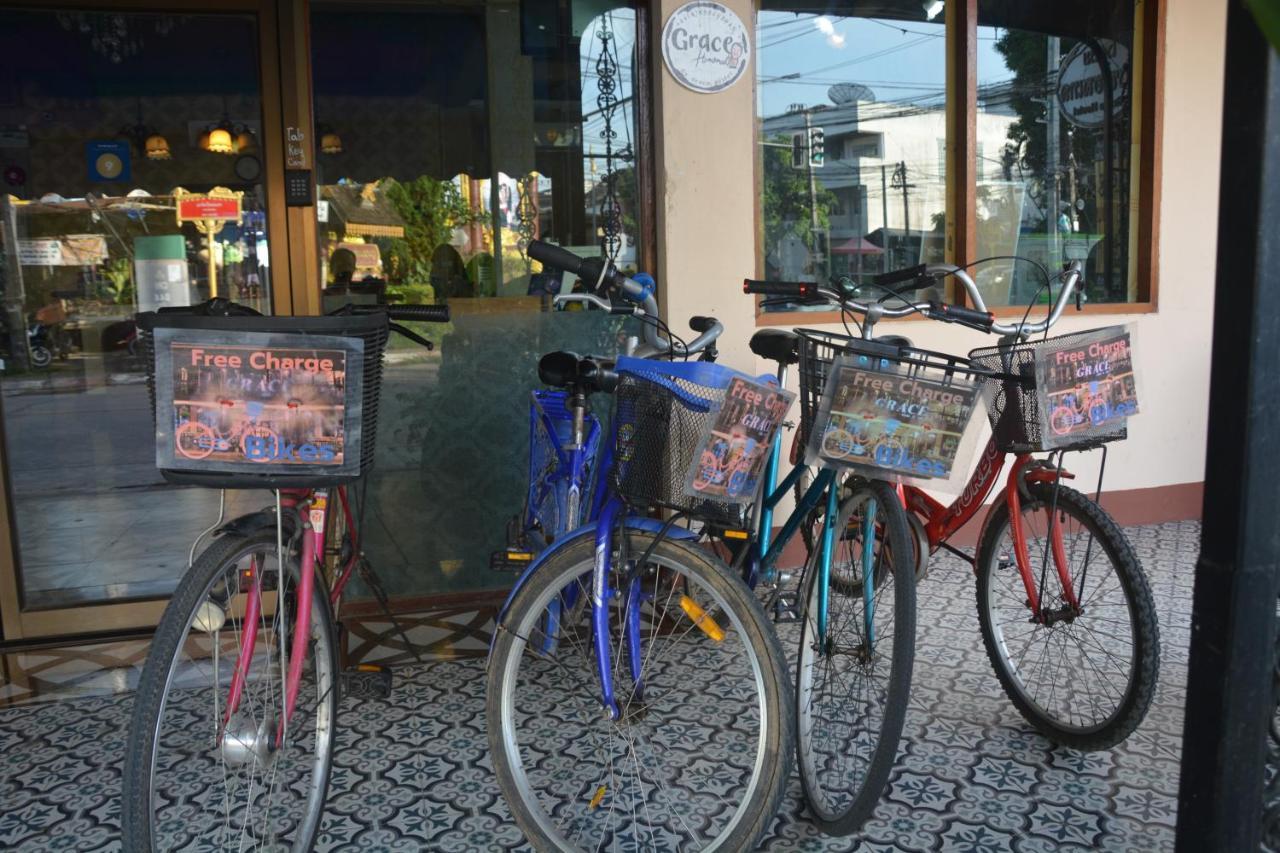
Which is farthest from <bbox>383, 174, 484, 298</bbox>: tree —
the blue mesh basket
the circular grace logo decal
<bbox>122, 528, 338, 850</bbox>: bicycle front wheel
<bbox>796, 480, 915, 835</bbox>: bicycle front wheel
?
<bbox>796, 480, 915, 835</bbox>: bicycle front wheel

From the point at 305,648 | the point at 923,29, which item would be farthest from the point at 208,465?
the point at 923,29

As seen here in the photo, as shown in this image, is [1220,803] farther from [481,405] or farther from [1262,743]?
[481,405]

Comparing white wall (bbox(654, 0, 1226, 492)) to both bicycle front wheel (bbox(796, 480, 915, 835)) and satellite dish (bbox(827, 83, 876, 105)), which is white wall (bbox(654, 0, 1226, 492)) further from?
bicycle front wheel (bbox(796, 480, 915, 835))

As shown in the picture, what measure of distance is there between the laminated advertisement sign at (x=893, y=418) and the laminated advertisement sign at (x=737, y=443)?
155 millimetres

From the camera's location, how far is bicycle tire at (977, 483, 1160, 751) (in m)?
2.70

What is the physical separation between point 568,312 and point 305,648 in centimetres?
227

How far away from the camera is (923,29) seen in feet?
16.0

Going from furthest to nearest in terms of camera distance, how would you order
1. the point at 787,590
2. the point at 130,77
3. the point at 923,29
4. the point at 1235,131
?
the point at 923,29 < the point at 130,77 < the point at 787,590 < the point at 1235,131

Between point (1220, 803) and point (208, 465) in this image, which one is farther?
point (208, 465)

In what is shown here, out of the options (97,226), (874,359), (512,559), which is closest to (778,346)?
(874,359)

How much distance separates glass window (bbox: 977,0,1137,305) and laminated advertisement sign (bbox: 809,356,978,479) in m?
3.04

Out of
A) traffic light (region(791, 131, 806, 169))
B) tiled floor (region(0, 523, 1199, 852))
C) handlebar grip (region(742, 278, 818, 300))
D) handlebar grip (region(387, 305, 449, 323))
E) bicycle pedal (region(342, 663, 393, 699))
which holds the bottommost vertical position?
tiled floor (region(0, 523, 1199, 852))

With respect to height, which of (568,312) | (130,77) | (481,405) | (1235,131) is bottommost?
(481,405)

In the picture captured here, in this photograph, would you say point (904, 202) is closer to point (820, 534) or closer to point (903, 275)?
point (903, 275)
